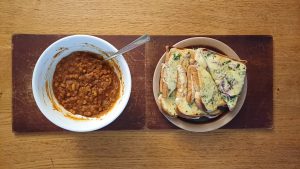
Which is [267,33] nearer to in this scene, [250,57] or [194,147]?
[250,57]

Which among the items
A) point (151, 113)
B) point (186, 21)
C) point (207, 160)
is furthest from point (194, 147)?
point (186, 21)

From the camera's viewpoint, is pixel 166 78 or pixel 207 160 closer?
pixel 166 78

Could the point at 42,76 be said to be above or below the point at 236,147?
above

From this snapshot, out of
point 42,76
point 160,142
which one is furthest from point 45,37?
point 160,142

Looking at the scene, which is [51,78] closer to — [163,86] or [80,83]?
[80,83]

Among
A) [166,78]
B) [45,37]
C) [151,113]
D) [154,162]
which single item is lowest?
[154,162]

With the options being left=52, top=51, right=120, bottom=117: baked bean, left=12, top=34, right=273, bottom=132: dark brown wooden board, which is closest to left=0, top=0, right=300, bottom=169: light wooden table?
left=12, top=34, right=273, bottom=132: dark brown wooden board

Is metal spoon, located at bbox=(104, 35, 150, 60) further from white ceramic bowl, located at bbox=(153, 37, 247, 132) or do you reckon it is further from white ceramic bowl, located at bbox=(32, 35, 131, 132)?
white ceramic bowl, located at bbox=(153, 37, 247, 132)
